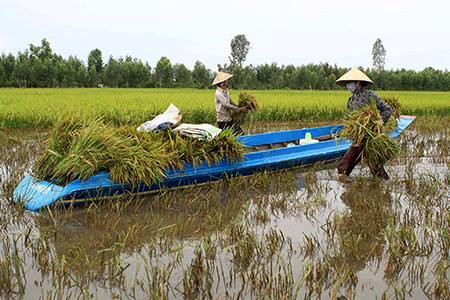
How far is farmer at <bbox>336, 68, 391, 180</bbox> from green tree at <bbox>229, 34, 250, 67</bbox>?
181 ft

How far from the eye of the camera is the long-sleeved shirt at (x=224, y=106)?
23.2 feet

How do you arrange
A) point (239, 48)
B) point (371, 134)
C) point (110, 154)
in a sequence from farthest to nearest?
point (239, 48)
point (371, 134)
point (110, 154)

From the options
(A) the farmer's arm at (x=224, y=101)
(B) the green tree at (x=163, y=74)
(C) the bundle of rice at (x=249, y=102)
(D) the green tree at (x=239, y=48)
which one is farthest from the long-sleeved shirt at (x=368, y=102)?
(D) the green tree at (x=239, y=48)

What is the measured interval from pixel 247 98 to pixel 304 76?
35296 mm

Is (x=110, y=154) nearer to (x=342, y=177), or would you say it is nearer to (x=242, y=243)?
(x=242, y=243)

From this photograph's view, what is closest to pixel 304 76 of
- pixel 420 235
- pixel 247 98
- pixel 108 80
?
pixel 108 80

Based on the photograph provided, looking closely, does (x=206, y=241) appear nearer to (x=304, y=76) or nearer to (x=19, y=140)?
(x=19, y=140)

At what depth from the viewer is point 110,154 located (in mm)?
4793

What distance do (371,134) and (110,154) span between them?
3.09 m

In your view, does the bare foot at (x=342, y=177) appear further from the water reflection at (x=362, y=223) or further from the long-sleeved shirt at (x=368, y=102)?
the long-sleeved shirt at (x=368, y=102)

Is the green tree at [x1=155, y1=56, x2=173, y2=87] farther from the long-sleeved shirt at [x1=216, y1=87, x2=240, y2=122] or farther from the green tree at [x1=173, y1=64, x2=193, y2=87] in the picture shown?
the long-sleeved shirt at [x1=216, y1=87, x2=240, y2=122]

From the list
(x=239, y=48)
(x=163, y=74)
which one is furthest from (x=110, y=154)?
(x=239, y=48)

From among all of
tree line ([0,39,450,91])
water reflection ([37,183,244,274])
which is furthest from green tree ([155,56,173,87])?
water reflection ([37,183,244,274])

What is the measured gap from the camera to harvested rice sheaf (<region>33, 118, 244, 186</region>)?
4.73m
